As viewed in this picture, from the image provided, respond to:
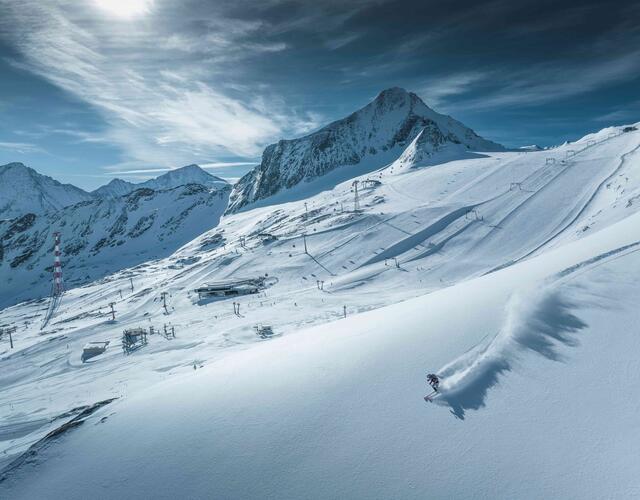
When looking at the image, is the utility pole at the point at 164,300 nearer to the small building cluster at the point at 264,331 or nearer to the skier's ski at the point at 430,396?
the small building cluster at the point at 264,331

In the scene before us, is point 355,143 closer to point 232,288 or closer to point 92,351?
point 232,288

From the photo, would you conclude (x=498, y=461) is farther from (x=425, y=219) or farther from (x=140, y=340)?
(x=425, y=219)

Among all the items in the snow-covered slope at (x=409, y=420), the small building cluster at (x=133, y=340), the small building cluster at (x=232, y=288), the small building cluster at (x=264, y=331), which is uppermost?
the small building cluster at (x=232, y=288)

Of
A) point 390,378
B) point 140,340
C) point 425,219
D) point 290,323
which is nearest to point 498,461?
point 390,378

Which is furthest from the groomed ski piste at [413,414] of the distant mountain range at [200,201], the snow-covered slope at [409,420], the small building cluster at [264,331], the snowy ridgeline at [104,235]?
the snowy ridgeline at [104,235]

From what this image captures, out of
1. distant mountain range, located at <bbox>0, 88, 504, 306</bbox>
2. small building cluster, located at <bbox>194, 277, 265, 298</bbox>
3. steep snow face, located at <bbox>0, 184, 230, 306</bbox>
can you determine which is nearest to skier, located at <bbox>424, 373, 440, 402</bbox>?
small building cluster, located at <bbox>194, 277, 265, 298</bbox>

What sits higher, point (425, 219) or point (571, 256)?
point (425, 219)
